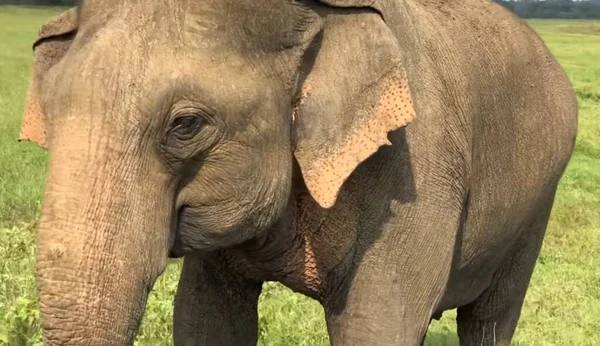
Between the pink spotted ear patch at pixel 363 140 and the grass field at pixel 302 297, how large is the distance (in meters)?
1.69

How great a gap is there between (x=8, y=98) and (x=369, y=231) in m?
11.9

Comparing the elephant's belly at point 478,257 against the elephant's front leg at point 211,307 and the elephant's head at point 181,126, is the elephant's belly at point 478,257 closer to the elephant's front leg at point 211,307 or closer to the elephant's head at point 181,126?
the elephant's front leg at point 211,307

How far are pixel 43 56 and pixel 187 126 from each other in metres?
0.40

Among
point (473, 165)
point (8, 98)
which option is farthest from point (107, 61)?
point (8, 98)

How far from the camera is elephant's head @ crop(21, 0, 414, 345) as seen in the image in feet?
4.36

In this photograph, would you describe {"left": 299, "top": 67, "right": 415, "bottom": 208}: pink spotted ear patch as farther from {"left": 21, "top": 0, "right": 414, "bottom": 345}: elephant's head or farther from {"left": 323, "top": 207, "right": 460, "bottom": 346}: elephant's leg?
{"left": 323, "top": 207, "right": 460, "bottom": 346}: elephant's leg

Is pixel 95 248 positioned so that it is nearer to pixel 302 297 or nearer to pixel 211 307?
pixel 211 307

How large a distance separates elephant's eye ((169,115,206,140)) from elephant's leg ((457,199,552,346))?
4.95ft

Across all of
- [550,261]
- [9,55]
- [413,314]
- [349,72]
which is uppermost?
[349,72]

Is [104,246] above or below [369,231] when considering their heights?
above

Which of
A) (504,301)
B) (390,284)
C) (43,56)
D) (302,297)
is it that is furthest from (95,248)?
(302,297)

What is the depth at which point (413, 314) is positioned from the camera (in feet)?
6.39

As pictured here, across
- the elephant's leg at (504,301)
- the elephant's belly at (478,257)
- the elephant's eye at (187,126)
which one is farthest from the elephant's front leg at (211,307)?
the elephant's leg at (504,301)

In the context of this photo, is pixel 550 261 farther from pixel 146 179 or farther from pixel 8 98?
pixel 8 98
